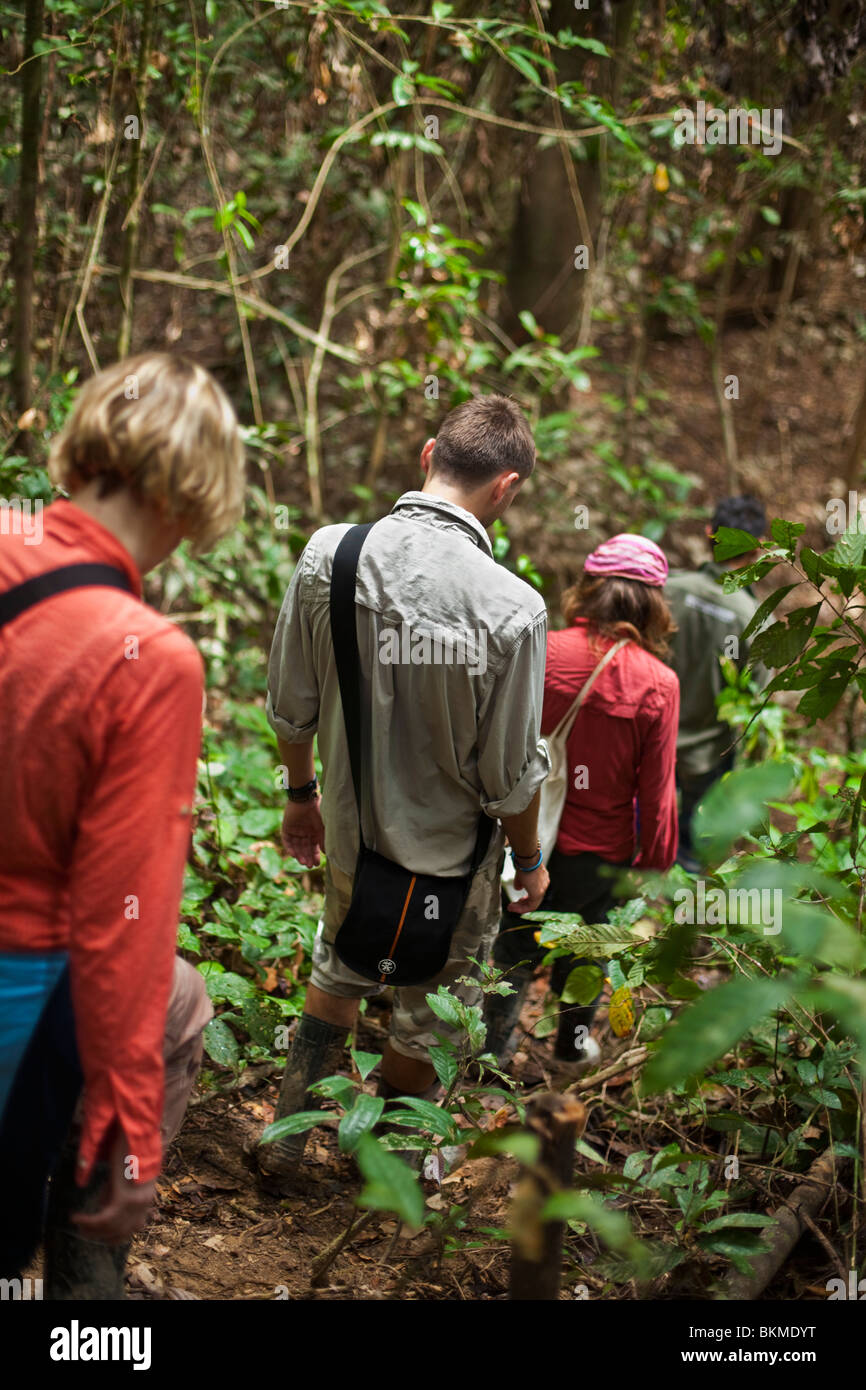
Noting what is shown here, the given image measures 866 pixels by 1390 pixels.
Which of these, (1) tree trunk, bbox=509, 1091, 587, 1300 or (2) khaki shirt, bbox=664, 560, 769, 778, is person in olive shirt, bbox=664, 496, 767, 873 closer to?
(2) khaki shirt, bbox=664, 560, 769, 778

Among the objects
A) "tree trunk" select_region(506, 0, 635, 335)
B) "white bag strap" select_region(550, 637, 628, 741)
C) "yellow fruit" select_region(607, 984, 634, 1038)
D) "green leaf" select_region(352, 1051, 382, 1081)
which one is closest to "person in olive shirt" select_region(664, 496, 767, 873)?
"white bag strap" select_region(550, 637, 628, 741)

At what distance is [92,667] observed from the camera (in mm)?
1441

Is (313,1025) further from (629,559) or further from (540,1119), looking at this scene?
(629,559)

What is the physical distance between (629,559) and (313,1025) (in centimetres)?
167

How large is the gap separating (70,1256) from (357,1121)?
520 mm

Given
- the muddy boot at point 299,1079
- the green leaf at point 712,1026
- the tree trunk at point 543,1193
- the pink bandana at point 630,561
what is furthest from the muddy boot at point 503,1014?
the green leaf at point 712,1026

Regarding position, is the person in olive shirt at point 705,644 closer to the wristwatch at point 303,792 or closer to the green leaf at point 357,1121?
the wristwatch at point 303,792

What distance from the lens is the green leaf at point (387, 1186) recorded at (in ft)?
5.00

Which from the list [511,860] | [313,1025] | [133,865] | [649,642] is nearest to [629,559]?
[649,642]

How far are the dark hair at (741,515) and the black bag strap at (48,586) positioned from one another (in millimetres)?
3808

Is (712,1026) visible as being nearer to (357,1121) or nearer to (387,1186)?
(387,1186)

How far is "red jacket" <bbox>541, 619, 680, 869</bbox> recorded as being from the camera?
124 inches

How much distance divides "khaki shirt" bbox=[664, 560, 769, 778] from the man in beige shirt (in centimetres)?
230

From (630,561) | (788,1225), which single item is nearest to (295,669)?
(630,561)
